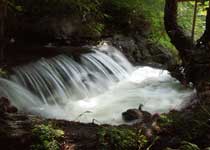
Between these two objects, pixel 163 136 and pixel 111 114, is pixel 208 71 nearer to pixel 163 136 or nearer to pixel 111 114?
pixel 163 136

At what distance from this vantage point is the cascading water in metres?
6.72

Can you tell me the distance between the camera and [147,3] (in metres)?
12.1

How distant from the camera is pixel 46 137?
373cm

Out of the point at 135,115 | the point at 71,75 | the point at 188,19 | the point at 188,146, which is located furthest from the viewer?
the point at 188,19

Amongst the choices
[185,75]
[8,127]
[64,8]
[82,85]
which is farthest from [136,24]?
[8,127]

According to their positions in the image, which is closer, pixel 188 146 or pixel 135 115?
pixel 188 146

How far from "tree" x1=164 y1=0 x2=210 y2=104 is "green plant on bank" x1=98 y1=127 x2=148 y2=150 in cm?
126

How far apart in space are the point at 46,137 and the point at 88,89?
14.5 feet

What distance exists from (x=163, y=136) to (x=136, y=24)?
26.3ft

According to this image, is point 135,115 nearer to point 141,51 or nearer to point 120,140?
point 120,140

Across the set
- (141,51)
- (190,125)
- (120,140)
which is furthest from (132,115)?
(141,51)

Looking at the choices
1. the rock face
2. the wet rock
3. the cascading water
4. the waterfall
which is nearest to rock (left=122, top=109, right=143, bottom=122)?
the wet rock

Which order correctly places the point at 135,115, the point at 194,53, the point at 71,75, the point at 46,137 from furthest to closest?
the point at 71,75
the point at 135,115
the point at 194,53
the point at 46,137

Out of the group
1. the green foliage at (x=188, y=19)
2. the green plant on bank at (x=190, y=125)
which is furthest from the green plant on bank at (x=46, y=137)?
the green foliage at (x=188, y=19)
